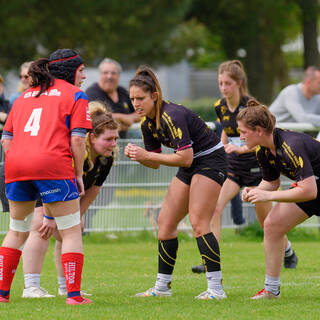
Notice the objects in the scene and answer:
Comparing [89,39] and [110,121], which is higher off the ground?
[89,39]

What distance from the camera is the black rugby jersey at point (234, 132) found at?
9.80 m

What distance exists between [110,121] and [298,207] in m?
1.85

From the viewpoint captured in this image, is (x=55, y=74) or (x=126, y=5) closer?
(x=55, y=74)

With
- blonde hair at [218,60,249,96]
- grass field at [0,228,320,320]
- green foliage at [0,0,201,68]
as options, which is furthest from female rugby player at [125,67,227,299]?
green foliage at [0,0,201,68]

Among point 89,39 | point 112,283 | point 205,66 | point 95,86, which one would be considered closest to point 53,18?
point 89,39

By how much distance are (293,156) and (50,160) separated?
1.89 m

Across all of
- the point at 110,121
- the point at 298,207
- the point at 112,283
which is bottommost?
the point at 112,283

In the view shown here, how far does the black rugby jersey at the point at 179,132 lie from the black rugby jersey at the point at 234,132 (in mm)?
2423

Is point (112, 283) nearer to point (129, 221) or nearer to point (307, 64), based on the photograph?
point (129, 221)

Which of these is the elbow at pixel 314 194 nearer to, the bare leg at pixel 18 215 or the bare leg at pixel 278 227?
the bare leg at pixel 278 227

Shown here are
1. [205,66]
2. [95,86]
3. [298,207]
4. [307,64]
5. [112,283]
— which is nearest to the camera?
[298,207]

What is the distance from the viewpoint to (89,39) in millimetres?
27484

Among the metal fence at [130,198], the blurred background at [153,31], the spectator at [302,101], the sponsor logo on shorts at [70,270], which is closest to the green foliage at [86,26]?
the blurred background at [153,31]

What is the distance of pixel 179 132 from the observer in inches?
270
